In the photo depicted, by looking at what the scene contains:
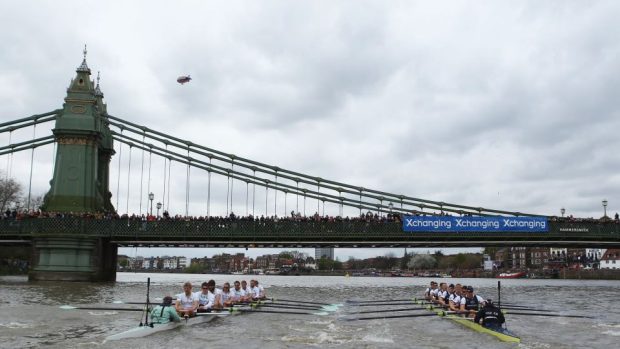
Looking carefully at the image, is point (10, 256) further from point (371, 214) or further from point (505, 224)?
point (505, 224)

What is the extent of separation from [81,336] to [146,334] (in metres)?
1.93

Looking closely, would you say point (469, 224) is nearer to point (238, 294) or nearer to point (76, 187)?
point (238, 294)

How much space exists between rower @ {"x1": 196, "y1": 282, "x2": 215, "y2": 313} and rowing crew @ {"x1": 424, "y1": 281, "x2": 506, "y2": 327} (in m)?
9.08

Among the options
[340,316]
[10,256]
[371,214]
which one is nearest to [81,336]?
[340,316]

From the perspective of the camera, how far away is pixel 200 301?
22.2 meters

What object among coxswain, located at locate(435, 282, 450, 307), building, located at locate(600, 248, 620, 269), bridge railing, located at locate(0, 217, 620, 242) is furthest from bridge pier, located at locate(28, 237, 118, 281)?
building, located at locate(600, 248, 620, 269)

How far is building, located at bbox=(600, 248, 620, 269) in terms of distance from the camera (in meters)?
139

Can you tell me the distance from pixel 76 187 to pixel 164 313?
3127cm

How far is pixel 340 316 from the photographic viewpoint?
24.9 m

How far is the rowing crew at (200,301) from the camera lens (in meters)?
18.7

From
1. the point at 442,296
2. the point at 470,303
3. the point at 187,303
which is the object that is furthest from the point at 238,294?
the point at 470,303

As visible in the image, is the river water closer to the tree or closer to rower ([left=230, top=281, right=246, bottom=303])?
rower ([left=230, top=281, right=246, bottom=303])

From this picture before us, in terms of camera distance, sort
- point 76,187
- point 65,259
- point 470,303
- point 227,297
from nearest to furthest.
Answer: point 470,303 < point 227,297 < point 65,259 < point 76,187

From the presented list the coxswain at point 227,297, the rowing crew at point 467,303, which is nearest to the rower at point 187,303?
the coxswain at point 227,297
